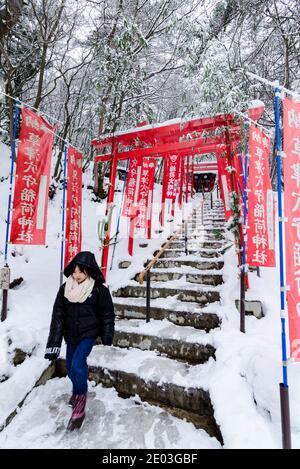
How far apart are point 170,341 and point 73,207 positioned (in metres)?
3.62

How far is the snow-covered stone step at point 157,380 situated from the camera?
3381 millimetres

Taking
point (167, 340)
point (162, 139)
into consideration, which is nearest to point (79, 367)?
point (167, 340)

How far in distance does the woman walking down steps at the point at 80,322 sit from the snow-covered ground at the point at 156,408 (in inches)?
16.8

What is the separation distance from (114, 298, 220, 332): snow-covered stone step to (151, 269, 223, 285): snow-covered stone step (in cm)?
88

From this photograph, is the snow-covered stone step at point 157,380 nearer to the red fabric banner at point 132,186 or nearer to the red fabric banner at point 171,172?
the red fabric banner at point 132,186

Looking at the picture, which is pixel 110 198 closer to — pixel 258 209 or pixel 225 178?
pixel 225 178

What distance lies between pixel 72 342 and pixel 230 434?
6.62ft

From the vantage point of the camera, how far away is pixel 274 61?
36.7 ft

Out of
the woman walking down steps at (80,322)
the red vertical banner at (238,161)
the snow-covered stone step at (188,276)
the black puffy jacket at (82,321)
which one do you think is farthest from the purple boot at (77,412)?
the red vertical banner at (238,161)

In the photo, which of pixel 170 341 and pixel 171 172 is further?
pixel 171 172

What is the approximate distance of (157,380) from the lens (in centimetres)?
368

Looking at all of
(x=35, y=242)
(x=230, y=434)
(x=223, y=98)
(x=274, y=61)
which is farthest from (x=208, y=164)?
(x=230, y=434)

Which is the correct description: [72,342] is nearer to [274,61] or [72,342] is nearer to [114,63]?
[114,63]

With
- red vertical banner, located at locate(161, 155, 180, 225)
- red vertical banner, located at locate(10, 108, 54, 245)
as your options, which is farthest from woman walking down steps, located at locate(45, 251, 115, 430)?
red vertical banner, located at locate(161, 155, 180, 225)
